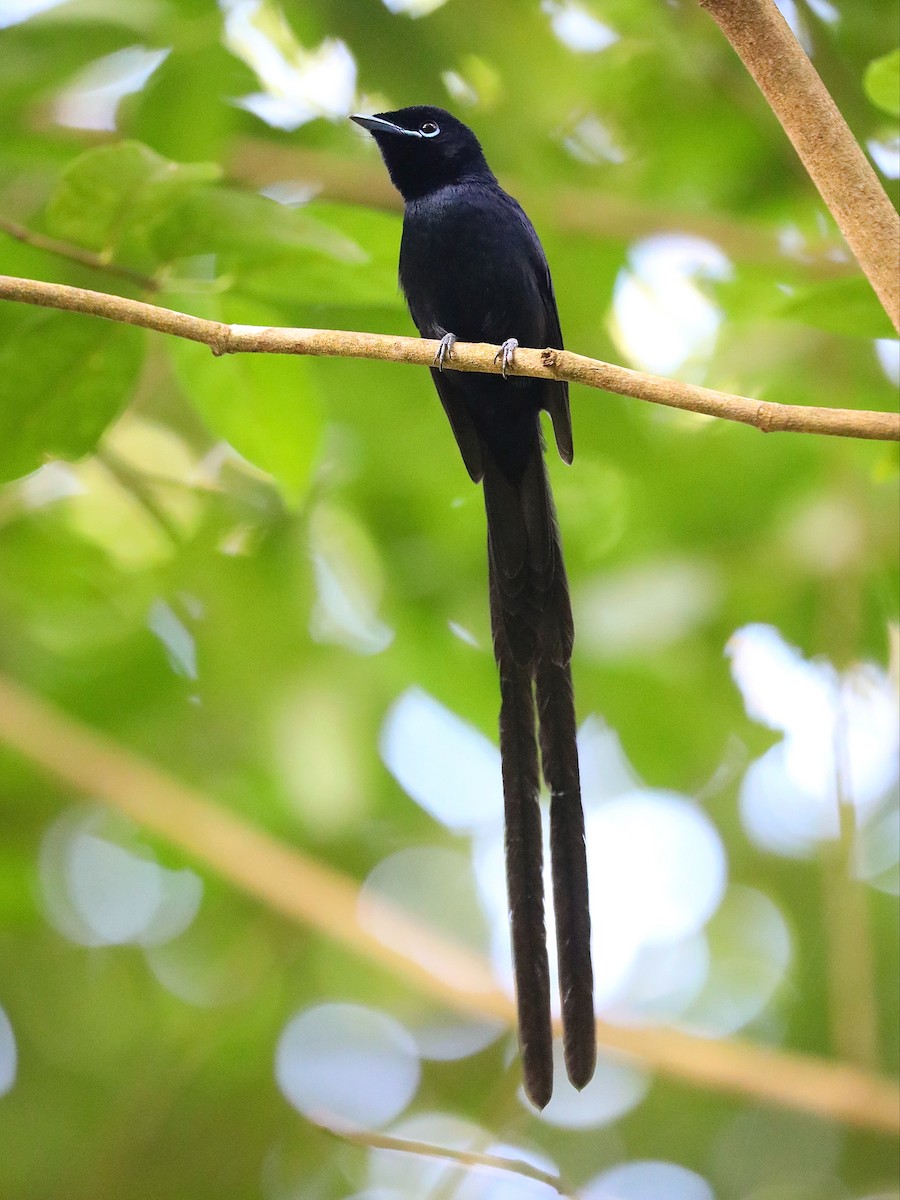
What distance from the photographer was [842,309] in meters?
1.67

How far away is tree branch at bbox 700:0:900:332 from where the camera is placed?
120 cm

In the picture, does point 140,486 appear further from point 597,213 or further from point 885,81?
point 885,81

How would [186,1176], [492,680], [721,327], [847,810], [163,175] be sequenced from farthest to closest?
1. [186,1176]
2. [721,327]
3. [492,680]
4. [847,810]
5. [163,175]

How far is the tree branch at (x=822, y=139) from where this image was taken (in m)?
1.20

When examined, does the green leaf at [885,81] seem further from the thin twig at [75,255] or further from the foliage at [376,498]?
the thin twig at [75,255]

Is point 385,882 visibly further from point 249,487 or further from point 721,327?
point 721,327

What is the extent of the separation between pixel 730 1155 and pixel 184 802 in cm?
232

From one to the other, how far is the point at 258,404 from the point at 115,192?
426 mm

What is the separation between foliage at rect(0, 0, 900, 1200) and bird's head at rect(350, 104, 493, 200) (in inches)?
2.4

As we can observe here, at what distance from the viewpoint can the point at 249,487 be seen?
3082 millimetres

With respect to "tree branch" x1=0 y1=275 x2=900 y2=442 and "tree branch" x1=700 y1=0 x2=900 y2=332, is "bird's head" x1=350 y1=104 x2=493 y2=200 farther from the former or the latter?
"tree branch" x1=700 y1=0 x2=900 y2=332

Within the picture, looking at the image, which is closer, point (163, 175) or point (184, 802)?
point (163, 175)

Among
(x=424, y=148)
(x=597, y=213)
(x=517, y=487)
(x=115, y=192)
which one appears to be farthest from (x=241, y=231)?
(x=597, y=213)

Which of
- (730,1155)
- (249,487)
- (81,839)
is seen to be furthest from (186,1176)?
(249,487)
